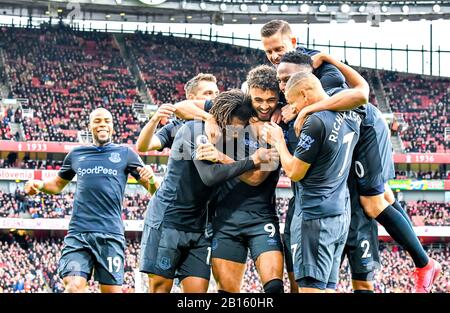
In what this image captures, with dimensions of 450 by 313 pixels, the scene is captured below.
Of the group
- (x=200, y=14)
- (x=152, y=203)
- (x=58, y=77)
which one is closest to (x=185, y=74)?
(x=200, y=14)

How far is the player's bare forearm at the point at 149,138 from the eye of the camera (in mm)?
7051

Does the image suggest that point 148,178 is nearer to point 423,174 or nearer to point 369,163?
point 369,163

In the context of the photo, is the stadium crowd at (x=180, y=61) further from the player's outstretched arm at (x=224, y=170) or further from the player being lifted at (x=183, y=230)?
the player's outstretched arm at (x=224, y=170)

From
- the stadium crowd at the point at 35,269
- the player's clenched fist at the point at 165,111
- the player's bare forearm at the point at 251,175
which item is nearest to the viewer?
the player's bare forearm at the point at 251,175

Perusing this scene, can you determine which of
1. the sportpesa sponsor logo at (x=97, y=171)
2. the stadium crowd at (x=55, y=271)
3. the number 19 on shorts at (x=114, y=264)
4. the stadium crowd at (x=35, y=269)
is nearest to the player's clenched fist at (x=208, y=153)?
the sportpesa sponsor logo at (x=97, y=171)

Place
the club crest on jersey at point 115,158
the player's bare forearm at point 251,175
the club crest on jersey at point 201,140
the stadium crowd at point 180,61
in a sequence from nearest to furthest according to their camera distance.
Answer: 1. the player's bare forearm at point 251,175
2. the club crest on jersey at point 201,140
3. the club crest on jersey at point 115,158
4. the stadium crowd at point 180,61

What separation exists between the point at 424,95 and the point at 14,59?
68.4 feet

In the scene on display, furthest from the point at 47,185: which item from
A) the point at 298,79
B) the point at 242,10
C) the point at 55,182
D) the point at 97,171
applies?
the point at 242,10

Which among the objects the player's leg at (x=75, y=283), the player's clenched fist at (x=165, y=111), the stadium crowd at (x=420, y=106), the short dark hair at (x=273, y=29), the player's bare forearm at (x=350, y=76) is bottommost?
the player's leg at (x=75, y=283)

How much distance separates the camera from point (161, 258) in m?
7.11

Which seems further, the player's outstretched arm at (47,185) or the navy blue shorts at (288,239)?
the player's outstretched arm at (47,185)

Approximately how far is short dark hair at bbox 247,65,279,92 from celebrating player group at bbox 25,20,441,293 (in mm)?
11

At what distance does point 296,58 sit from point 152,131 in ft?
4.56
